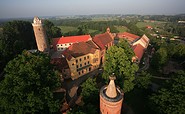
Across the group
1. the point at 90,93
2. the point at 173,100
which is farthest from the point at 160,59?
the point at 90,93

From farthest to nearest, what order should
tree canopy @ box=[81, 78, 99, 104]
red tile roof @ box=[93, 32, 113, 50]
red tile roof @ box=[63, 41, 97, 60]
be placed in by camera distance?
1. red tile roof @ box=[93, 32, 113, 50]
2. red tile roof @ box=[63, 41, 97, 60]
3. tree canopy @ box=[81, 78, 99, 104]

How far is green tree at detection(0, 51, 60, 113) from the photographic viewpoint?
18.2 meters

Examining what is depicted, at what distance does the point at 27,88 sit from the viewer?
1947cm

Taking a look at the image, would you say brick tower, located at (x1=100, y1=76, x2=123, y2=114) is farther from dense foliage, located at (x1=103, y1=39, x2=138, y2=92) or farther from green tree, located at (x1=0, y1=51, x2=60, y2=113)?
dense foliage, located at (x1=103, y1=39, x2=138, y2=92)

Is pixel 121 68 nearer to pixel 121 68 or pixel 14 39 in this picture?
pixel 121 68

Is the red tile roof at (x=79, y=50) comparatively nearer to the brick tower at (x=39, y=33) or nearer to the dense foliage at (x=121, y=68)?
the dense foliage at (x=121, y=68)

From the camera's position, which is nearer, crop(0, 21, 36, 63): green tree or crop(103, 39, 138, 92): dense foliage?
crop(103, 39, 138, 92): dense foliage

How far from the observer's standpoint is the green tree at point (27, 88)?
719 inches

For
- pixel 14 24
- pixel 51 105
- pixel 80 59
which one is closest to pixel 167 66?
pixel 80 59

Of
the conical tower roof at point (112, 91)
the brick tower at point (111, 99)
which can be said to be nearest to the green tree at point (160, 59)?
the brick tower at point (111, 99)

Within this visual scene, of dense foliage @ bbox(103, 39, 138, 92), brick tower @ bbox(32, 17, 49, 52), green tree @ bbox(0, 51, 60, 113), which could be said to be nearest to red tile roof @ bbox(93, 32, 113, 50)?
dense foliage @ bbox(103, 39, 138, 92)

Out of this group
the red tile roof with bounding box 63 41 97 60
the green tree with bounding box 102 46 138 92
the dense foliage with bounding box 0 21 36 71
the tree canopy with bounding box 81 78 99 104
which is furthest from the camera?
the dense foliage with bounding box 0 21 36 71

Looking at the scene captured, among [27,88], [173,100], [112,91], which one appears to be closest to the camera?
[112,91]

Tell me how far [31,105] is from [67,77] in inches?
776
